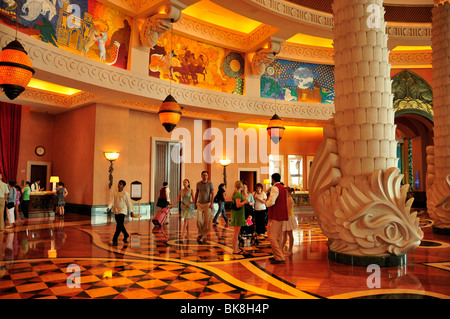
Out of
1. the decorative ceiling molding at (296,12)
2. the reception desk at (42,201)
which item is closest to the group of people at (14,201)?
the reception desk at (42,201)

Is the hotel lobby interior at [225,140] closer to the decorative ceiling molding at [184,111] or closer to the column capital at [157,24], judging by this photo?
the column capital at [157,24]

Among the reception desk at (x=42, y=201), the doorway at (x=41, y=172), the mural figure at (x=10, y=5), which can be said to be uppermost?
the mural figure at (x=10, y=5)

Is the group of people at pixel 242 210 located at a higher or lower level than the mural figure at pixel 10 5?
lower

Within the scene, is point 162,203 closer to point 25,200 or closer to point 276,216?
point 25,200

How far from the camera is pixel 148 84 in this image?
35.4 ft

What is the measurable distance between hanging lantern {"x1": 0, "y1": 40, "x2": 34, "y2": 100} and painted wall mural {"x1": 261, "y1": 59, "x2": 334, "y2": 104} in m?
10.1

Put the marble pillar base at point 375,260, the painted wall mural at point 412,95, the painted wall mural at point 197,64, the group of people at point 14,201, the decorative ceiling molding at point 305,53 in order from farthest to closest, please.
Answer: the painted wall mural at point 412,95 < the decorative ceiling molding at point 305,53 < the painted wall mural at point 197,64 < the group of people at point 14,201 < the marble pillar base at point 375,260

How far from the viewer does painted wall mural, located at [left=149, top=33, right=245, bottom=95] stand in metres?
11.4

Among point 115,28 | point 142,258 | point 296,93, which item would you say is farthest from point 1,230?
point 296,93

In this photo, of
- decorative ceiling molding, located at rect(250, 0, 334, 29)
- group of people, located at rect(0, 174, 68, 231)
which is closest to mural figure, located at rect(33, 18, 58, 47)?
group of people, located at rect(0, 174, 68, 231)

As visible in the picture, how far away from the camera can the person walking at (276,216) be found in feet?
17.4

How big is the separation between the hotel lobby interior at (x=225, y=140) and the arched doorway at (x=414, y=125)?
0.10 metres

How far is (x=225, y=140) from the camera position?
14.7 metres

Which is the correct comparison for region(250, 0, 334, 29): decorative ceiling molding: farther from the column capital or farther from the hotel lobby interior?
the column capital
